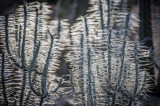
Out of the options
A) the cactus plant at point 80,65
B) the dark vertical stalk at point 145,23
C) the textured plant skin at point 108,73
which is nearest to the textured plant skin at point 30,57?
the cactus plant at point 80,65

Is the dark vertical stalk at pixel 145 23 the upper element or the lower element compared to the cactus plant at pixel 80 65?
upper

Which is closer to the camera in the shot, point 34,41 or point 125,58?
point 125,58

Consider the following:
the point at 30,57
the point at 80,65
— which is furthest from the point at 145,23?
the point at 30,57

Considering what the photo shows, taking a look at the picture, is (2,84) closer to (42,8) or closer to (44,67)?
(44,67)

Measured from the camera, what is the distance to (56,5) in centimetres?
670

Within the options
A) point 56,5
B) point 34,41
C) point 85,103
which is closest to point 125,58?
point 85,103

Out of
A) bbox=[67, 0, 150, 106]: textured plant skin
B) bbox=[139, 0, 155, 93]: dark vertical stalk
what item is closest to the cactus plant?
bbox=[67, 0, 150, 106]: textured plant skin

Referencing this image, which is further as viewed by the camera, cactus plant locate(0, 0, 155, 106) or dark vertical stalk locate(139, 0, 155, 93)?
dark vertical stalk locate(139, 0, 155, 93)

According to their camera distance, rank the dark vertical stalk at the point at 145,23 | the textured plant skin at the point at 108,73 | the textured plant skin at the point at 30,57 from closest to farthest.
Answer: the textured plant skin at the point at 108,73
the textured plant skin at the point at 30,57
the dark vertical stalk at the point at 145,23

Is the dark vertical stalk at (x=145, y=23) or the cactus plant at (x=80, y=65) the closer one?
the cactus plant at (x=80, y=65)

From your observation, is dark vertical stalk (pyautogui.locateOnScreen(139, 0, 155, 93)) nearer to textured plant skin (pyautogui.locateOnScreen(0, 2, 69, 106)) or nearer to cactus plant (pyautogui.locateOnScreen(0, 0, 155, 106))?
cactus plant (pyautogui.locateOnScreen(0, 0, 155, 106))

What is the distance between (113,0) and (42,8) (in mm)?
1140

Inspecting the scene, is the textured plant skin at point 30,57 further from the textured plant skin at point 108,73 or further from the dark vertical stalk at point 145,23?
the dark vertical stalk at point 145,23

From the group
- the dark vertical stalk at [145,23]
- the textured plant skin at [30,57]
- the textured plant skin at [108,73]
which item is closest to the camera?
the textured plant skin at [108,73]
